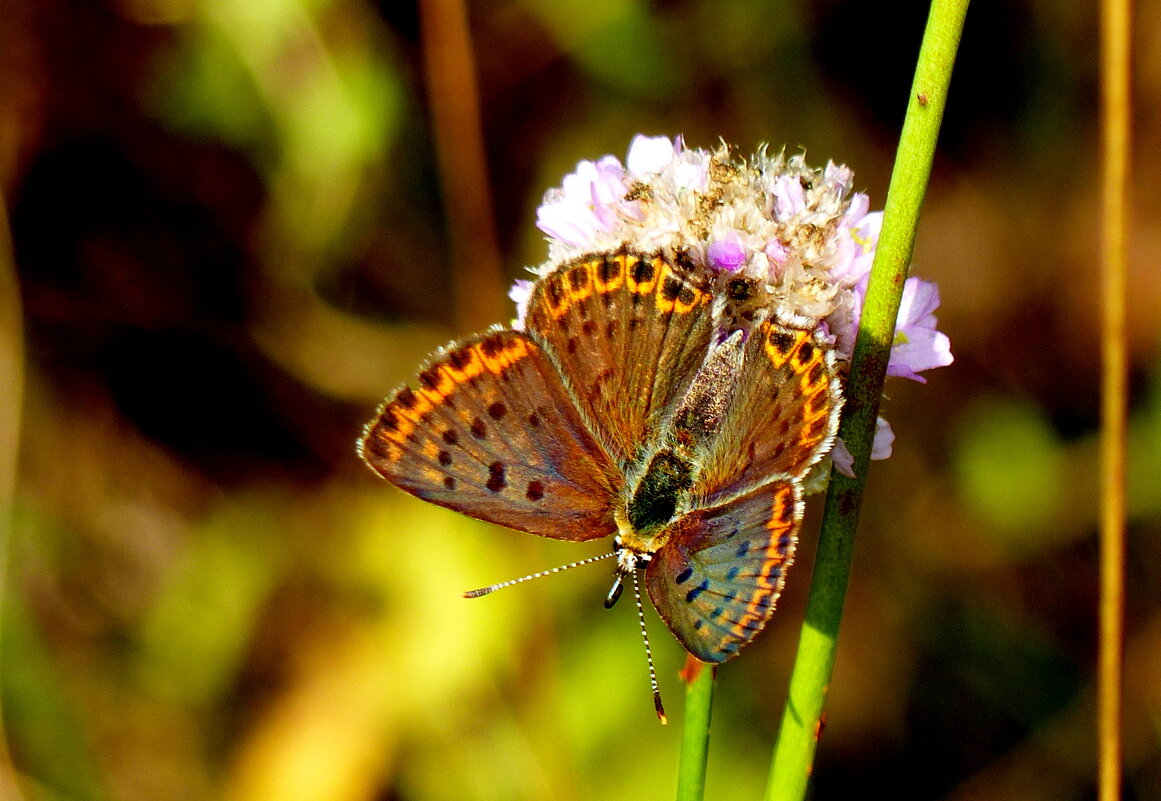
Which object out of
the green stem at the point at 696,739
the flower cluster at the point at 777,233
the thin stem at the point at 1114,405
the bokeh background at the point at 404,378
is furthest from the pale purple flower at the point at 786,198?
the bokeh background at the point at 404,378

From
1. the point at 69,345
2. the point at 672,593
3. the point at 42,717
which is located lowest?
the point at 42,717

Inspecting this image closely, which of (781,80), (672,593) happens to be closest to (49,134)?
(781,80)

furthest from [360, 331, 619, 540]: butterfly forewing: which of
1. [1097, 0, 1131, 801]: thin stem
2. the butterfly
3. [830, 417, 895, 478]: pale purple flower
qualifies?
[1097, 0, 1131, 801]: thin stem

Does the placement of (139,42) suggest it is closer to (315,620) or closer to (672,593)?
(315,620)

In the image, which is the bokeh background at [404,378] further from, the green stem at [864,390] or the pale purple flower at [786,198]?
the green stem at [864,390]

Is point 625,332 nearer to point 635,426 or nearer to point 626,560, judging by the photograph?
point 635,426

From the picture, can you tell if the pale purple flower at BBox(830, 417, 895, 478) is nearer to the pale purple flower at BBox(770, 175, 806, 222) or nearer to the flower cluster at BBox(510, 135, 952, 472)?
the flower cluster at BBox(510, 135, 952, 472)

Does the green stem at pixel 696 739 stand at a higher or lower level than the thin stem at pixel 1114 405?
lower
